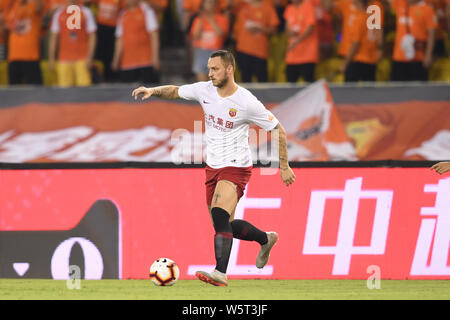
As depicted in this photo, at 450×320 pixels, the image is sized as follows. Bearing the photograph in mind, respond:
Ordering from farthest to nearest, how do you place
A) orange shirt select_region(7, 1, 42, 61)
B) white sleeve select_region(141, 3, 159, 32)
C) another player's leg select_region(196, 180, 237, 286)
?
orange shirt select_region(7, 1, 42, 61)
white sleeve select_region(141, 3, 159, 32)
another player's leg select_region(196, 180, 237, 286)

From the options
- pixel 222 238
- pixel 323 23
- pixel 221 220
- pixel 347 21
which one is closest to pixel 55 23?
pixel 323 23

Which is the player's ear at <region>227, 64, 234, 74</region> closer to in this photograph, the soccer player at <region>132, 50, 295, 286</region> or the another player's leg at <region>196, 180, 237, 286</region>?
the soccer player at <region>132, 50, 295, 286</region>

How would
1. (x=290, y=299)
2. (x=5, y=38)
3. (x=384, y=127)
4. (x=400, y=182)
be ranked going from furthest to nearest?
(x=5, y=38), (x=384, y=127), (x=400, y=182), (x=290, y=299)

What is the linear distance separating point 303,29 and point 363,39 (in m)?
0.94

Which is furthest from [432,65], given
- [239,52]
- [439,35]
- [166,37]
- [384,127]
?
[166,37]

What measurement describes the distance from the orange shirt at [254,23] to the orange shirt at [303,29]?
0.27m

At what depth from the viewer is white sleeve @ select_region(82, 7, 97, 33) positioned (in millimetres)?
14898

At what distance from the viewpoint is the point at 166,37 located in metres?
16.6

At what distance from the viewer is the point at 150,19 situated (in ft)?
48.6

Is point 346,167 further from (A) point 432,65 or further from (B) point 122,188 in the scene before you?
(A) point 432,65

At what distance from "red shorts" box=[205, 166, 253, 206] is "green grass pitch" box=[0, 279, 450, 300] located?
0.91 metres

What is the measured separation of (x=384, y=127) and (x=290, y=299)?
6.56 meters

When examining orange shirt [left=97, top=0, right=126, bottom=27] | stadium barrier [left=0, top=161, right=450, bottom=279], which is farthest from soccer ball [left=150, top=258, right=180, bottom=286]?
orange shirt [left=97, top=0, right=126, bottom=27]

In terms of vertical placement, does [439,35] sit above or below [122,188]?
above
